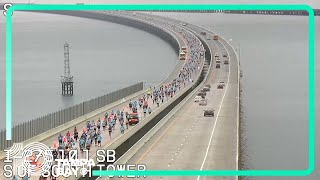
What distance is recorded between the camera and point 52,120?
2612cm

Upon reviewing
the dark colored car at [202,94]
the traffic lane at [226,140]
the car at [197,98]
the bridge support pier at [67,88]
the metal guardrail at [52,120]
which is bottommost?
the traffic lane at [226,140]

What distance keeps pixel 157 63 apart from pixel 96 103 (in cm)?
6080

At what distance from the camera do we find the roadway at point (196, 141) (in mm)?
19625

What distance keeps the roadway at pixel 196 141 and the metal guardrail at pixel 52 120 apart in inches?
102

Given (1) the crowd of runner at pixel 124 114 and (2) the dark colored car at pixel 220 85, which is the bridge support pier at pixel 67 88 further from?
(2) the dark colored car at pixel 220 85

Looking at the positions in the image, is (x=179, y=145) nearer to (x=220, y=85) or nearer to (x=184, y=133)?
(x=184, y=133)

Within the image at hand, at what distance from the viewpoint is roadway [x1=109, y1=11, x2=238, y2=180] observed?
19625 millimetres

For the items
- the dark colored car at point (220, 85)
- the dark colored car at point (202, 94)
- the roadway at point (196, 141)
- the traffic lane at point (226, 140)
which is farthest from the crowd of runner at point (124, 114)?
the traffic lane at point (226, 140)

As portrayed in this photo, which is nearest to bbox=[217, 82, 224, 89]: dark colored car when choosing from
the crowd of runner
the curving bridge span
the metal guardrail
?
the curving bridge span

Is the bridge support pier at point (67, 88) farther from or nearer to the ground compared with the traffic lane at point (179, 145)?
farther from the ground

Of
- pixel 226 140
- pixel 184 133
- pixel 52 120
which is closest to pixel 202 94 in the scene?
pixel 184 133

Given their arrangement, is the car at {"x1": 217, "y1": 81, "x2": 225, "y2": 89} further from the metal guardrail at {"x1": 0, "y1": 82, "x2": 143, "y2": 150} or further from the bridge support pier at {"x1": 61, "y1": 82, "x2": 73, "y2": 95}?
the bridge support pier at {"x1": 61, "y1": 82, "x2": 73, "y2": 95}

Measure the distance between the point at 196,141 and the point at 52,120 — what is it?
4944mm

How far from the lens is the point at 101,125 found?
27.1 metres
